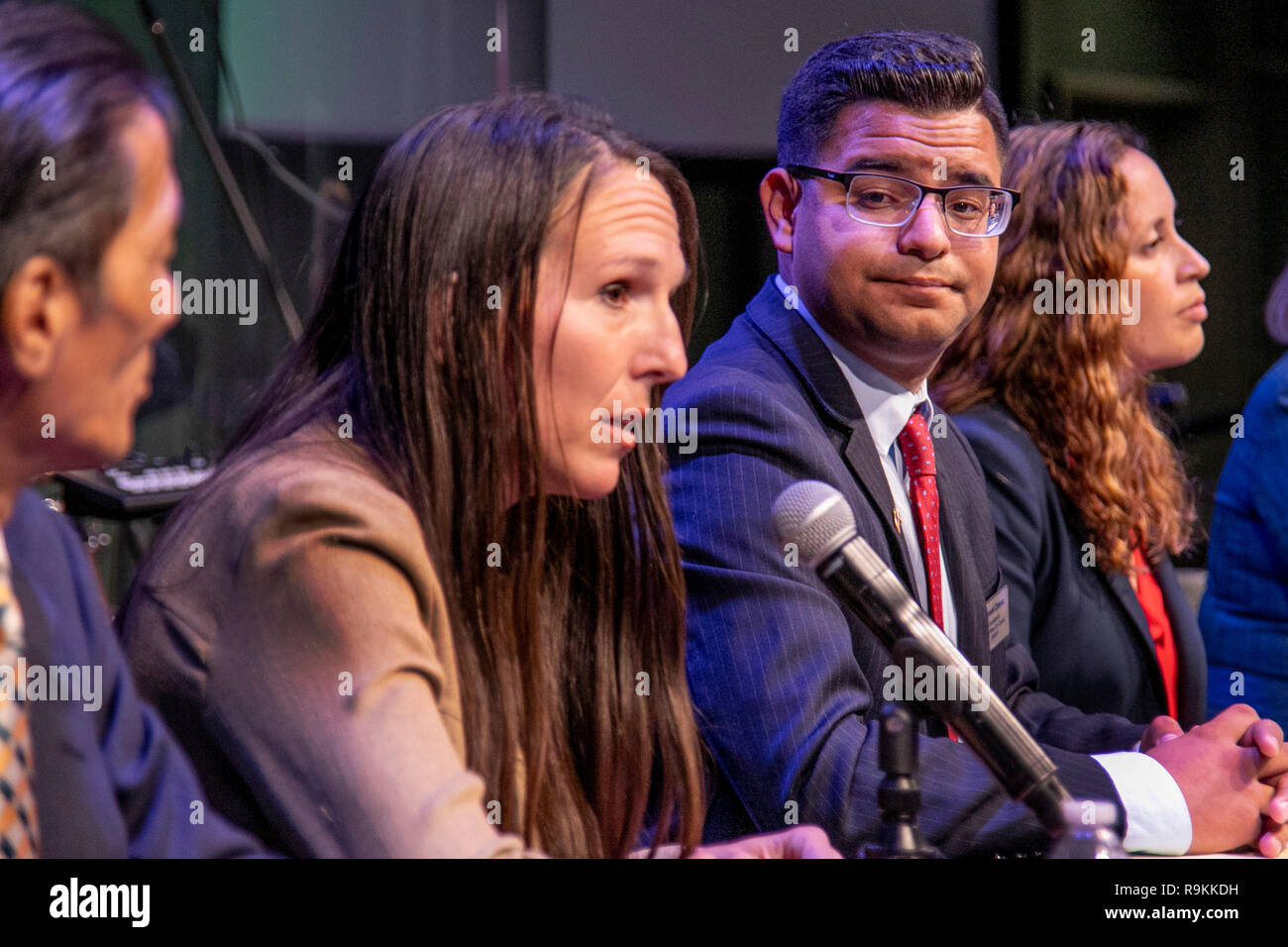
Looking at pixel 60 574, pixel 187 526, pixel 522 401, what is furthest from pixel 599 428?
pixel 60 574

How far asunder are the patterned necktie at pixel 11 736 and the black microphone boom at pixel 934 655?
1.94ft

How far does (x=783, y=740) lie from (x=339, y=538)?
0.56 metres

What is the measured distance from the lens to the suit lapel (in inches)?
62.7

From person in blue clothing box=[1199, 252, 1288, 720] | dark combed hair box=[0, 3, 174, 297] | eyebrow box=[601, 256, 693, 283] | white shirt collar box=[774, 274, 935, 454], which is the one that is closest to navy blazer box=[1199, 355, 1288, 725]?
person in blue clothing box=[1199, 252, 1288, 720]

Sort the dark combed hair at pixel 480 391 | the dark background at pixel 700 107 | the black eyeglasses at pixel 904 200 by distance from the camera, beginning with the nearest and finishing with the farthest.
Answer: the dark combed hair at pixel 480 391
the black eyeglasses at pixel 904 200
the dark background at pixel 700 107

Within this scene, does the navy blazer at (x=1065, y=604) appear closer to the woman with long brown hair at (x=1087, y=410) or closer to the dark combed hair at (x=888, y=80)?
the woman with long brown hair at (x=1087, y=410)

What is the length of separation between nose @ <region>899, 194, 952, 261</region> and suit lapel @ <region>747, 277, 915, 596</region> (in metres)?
0.16

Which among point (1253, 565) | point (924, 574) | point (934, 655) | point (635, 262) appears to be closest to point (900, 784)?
point (934, 655)

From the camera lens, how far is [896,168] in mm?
1688

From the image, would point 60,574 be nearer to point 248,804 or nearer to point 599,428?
point 248,804

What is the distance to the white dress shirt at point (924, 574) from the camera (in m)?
1.46

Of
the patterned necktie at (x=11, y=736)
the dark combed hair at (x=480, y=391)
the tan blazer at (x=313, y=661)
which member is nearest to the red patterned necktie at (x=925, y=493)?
the dark combed hair at (x=480, y=391)

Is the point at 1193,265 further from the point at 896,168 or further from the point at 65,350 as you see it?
the point at 65,350

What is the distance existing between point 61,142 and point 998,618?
50.1 inches
